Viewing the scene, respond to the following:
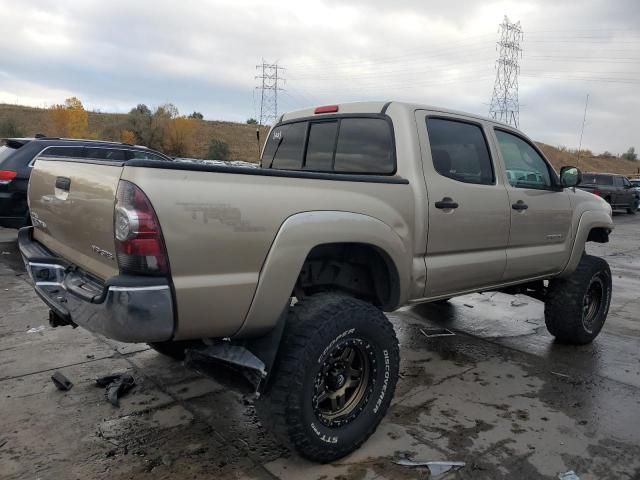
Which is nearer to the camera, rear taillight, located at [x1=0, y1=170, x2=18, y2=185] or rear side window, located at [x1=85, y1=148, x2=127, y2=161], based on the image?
rear taillight, located at [x1=0, y1=170, x2=18, y2=185]

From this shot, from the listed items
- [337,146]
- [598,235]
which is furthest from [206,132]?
[337,146]

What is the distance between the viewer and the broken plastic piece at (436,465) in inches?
112

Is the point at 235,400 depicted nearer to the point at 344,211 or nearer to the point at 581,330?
the point at 344,211

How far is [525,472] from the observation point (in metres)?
2.87

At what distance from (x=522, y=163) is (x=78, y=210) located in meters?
3.50

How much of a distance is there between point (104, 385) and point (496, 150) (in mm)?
3428

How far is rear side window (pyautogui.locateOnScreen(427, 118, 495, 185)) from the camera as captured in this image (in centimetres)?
362

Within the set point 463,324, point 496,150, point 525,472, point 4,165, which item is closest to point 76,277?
point 525,472

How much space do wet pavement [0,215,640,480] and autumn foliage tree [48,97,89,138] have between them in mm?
50966

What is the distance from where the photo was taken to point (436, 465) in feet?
9.42

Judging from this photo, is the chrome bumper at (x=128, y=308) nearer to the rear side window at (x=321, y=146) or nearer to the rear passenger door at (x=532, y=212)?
the rear side window at (x=321, y=146)

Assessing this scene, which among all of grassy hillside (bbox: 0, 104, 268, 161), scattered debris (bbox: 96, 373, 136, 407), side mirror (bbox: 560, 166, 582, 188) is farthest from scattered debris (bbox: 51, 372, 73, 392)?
grassy hillside (bbox: 0, 104, 268, 161)

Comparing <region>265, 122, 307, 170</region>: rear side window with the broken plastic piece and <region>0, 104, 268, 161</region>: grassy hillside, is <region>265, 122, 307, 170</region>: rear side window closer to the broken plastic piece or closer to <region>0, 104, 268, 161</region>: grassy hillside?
the broken plastic piece

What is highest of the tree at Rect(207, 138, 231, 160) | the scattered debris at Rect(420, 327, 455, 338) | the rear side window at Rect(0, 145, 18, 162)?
the tree at Rect(207, 138, 231, 160)
